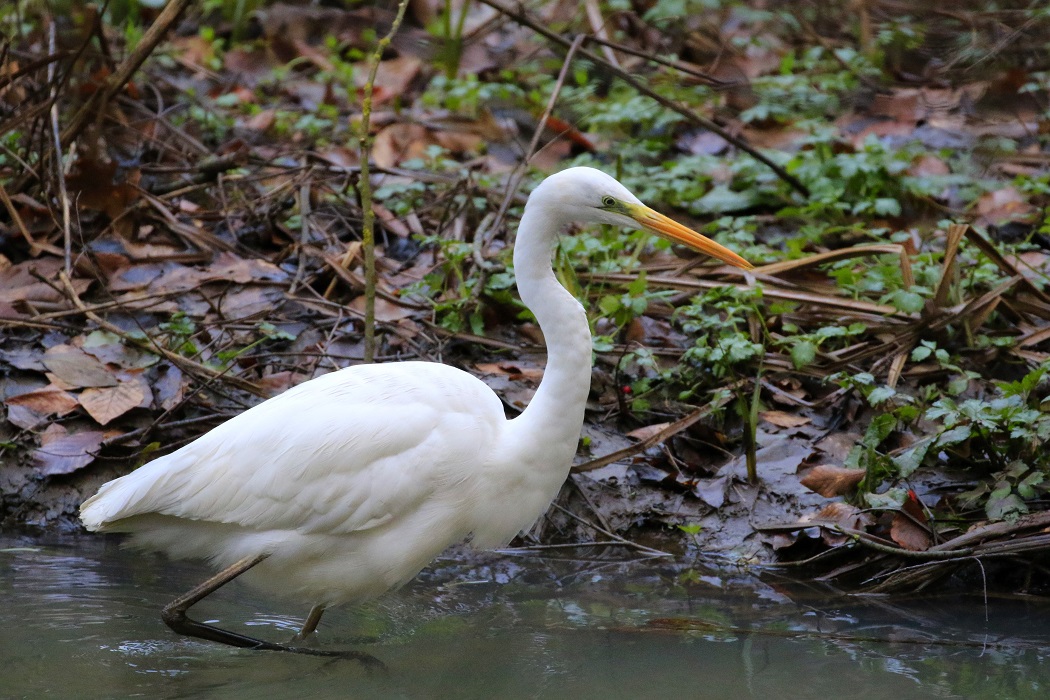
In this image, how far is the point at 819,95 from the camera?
24.8 feet

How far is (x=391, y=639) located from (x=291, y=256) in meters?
2.91

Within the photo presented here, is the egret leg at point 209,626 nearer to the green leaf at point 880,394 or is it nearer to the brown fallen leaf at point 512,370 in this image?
the brown fallen leaf at point 512,370

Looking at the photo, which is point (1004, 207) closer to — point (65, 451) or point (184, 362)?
point (184, 362)

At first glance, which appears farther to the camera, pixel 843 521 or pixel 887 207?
pixel 887 207

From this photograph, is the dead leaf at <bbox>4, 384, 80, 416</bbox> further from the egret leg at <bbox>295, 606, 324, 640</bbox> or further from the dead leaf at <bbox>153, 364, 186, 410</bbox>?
the egret leg at <bbox>295, 606, 324, 640</bbox>

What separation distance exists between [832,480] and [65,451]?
3.34m

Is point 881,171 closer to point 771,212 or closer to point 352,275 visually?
point 771,212

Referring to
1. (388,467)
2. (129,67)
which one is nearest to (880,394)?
(388,467)

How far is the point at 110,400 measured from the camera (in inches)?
193

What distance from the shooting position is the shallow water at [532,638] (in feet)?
11.2

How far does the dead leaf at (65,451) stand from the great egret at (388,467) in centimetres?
98

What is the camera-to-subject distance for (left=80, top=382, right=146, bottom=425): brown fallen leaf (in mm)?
4844

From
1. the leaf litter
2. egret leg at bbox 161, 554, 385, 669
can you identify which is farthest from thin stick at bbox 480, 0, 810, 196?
egret leg at bbox 161, 554, 385, 669

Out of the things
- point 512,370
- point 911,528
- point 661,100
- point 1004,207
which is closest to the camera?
point 911,528
